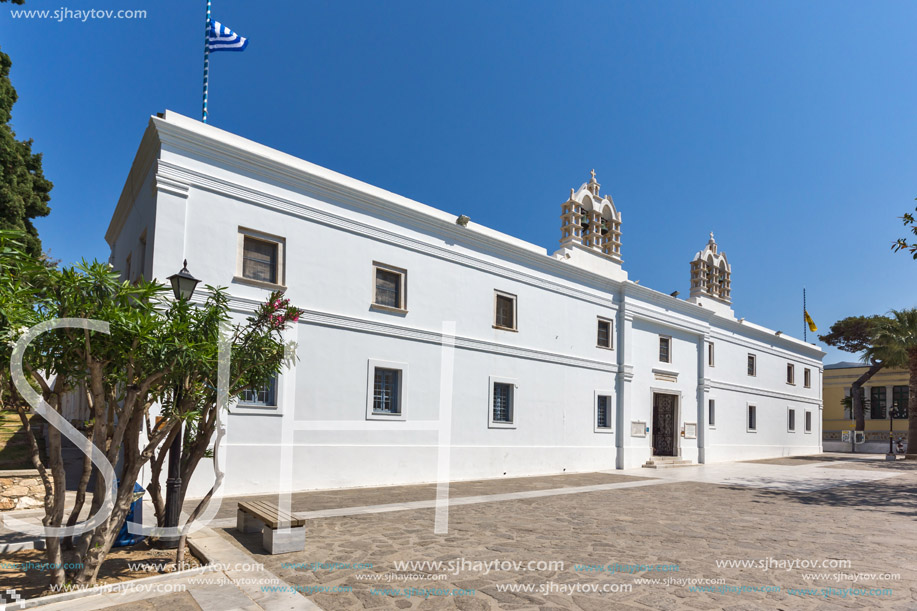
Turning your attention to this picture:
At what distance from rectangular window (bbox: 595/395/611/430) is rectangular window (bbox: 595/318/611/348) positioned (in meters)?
2.01

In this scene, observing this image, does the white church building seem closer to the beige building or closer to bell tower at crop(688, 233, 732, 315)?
bell tower at crop(688, 233, 732, 315)

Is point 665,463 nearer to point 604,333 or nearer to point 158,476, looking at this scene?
point 604,333

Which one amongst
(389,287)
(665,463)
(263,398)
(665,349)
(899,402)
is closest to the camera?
(263,398)

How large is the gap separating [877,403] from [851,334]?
9.45m

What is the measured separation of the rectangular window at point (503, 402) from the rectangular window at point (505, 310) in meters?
1.89

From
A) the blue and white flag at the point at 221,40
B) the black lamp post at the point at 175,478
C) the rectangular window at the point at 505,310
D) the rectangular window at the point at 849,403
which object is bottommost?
the rectangular window at the point at 849,403

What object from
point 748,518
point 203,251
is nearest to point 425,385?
point 203,251

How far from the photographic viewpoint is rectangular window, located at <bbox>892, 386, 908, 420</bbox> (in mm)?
45562

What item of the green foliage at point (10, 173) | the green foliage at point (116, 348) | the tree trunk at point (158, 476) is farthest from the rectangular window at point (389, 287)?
the green foliage at point (10, 173)

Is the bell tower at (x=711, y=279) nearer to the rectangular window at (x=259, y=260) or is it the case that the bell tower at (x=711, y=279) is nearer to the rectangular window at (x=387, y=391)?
the rectangular window at (x=387, y=391)

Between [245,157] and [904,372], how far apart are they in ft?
175

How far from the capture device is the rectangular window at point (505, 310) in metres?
18.2

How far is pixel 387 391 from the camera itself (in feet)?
49.4

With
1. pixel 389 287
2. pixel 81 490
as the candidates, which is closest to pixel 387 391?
pixel 389 287
